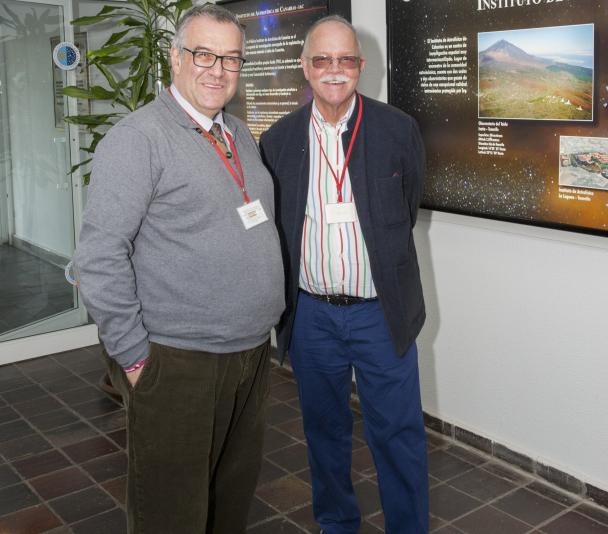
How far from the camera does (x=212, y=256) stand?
6.40 feet

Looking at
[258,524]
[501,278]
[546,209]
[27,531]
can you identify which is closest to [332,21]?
[546,209]

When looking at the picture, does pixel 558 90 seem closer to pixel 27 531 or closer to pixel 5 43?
pixel 27 531

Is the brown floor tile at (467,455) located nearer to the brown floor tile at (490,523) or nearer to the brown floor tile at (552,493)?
the brown floor tile at (552,493)

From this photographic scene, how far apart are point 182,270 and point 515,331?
1761 millimetres

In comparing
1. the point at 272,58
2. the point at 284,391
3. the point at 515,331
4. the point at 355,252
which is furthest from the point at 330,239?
the point at 272,58

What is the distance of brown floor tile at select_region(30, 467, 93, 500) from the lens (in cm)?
327

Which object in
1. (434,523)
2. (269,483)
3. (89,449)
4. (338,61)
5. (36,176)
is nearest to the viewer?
(338,61)

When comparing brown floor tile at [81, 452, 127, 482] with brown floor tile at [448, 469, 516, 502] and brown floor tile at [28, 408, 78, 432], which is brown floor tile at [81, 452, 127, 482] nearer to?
brown floor tile at [28, 408, 78, 432]

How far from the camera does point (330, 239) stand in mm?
2486

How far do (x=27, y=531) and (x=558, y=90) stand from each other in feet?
8.29

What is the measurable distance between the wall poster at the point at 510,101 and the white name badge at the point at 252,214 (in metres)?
1.27

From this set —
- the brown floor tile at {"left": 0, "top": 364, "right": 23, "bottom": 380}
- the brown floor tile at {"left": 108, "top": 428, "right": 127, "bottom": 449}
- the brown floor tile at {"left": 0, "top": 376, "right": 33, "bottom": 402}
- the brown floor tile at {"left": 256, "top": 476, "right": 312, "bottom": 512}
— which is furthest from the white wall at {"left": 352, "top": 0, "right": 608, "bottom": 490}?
the brown floor tile at {"left": 0, "top": 364, "right": 23, "bottom": 380}

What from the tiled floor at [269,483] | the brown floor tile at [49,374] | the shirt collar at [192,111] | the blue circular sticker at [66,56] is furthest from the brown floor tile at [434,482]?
the blue circular sticker at [66,56]

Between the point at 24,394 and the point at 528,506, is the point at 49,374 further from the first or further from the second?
the point at 528,506
